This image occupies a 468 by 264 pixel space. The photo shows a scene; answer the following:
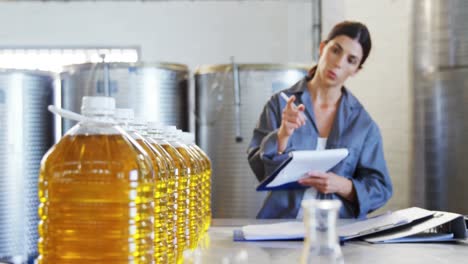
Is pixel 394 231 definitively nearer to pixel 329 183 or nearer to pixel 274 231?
pixel 274 231

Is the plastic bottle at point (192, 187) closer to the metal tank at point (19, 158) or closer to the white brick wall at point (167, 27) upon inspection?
the metal tank at point (19, 158)

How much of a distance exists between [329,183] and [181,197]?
1214 mm

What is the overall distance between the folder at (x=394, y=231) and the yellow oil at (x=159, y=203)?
56cm

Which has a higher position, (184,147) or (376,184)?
(184,147)

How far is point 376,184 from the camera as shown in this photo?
2.49m

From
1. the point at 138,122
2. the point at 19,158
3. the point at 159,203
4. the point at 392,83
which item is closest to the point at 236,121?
the point at 392,83

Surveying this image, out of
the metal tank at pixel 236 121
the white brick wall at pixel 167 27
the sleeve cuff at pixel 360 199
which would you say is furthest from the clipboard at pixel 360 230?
the white brick wall at pixel 167 27

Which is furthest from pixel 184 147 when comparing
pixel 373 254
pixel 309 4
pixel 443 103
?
pixel 309 4

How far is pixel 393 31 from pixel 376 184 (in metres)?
1.33

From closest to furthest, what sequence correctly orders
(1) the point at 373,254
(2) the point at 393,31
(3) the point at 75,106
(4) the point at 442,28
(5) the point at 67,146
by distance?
(5) the point at 67,146 < (1) the point at 373,254 < (4) the point at 442,28 < (2) the point at 393,31 < (3) the point at 75,106

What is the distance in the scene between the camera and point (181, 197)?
1.25 metres

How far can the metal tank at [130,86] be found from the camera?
3.77m

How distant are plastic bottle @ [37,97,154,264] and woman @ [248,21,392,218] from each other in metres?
1.48

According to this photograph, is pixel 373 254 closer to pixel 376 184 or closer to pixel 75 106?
pixel 376 184
